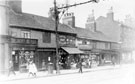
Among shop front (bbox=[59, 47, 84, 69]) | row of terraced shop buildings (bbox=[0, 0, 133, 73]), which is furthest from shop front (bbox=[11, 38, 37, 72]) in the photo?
shop front (bbox=[59, 47, 84, 69])

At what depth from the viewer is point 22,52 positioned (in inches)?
974

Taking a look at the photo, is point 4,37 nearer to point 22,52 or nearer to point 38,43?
point 22,52

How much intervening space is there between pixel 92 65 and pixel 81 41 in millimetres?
4534

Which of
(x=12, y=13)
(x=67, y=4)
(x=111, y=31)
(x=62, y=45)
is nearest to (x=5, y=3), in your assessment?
(x=12, y=13)

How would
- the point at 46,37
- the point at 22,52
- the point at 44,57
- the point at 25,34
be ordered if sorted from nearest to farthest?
the point at 22,52 → the point at 25,34 → the point at 44,57 → the point at 46,37

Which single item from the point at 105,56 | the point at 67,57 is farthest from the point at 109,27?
the point at 67,57

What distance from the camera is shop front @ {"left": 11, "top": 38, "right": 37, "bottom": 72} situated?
77.7 ft

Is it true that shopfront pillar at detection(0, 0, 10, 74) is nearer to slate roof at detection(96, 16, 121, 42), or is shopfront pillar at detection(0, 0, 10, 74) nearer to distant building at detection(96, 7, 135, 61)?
slate roof at detection(96, 16, 121, 42)

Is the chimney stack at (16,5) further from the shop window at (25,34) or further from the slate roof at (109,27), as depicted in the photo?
the slate roof at (109,27)

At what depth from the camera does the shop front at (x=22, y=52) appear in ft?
77.7

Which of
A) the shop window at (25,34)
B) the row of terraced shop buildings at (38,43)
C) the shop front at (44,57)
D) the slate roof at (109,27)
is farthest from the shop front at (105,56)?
the shop window at (25,34)

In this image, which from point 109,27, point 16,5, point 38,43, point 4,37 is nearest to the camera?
point 4,37

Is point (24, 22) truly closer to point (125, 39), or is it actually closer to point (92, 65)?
point (92, 65)

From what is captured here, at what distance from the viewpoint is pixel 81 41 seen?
35875 mm
